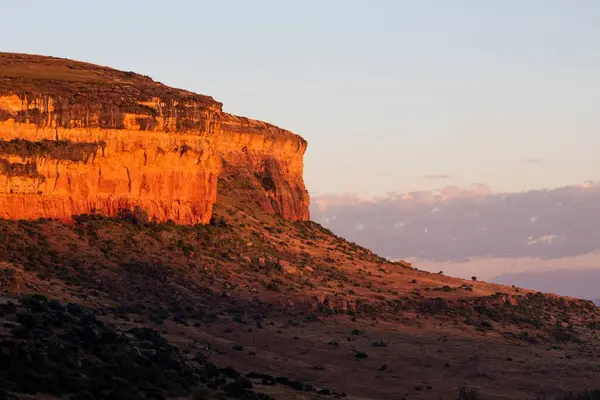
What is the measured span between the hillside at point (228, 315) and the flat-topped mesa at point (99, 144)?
196mm

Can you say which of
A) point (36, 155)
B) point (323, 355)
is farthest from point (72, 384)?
point (36, 155)

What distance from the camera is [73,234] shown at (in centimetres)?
6412

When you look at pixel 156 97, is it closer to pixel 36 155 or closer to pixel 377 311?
pixel 36 155

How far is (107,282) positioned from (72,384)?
2803 cm

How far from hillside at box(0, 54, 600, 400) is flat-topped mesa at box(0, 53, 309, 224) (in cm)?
20

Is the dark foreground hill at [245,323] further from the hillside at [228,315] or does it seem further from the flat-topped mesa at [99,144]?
the flat-topped mesa at [99,144]

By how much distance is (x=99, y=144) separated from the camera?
66.1 meters

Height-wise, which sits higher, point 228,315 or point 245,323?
point 228,315

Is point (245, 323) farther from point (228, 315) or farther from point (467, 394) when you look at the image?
point (467, 394)

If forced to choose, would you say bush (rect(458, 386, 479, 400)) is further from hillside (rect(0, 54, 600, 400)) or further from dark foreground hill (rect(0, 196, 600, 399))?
dark foreground hill (rect(0, 196, 600, 399))

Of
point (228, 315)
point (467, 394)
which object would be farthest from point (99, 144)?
point (467, 394)

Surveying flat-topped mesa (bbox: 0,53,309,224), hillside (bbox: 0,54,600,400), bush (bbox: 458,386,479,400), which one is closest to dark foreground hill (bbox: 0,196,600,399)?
hillside (bbox: 0,54,600,400)

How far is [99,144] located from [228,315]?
12.5 m

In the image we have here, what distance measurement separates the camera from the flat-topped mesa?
62812mm
